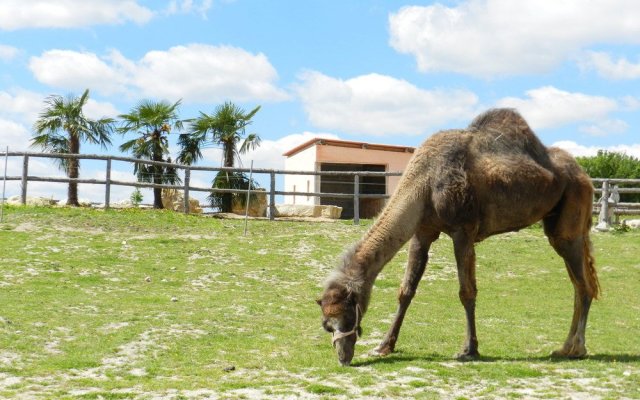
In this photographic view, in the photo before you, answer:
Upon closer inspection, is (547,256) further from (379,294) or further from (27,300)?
(27,300)

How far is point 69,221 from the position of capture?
70.9 feet

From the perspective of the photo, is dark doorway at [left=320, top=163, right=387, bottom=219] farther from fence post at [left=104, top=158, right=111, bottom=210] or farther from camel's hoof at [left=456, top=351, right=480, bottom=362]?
camel's hoof at [left=456, top=351, right=480, bottom=362]

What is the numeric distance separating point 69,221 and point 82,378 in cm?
1476

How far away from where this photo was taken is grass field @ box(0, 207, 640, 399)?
7.29 metres

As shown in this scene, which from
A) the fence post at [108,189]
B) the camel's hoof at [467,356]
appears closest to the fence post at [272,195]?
the fence post at [108,189]

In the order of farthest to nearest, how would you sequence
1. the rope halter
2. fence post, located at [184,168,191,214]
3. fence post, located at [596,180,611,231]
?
fence post, located at [184,168,191,214] → fence post, located at [596,180,611,231] → the rope halter

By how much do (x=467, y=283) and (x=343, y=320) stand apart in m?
1.56

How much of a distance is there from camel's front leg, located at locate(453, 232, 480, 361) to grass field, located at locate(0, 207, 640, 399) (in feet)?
0.54

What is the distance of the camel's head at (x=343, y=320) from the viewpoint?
8.15m

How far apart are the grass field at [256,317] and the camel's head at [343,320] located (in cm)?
21

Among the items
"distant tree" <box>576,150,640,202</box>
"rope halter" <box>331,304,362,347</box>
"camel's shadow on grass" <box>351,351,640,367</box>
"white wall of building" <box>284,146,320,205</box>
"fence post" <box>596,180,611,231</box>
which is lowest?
"camel's shadow on grass" <box>351,351,640,367</box>

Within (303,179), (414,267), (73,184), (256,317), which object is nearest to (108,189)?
(73,184)

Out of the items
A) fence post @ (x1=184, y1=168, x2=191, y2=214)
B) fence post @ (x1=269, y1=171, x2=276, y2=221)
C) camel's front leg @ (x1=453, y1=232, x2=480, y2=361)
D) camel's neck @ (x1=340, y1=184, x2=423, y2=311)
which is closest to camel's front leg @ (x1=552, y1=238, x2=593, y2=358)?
camel's front leg @ (x1=453, y1=232, x2=480, y2=361)

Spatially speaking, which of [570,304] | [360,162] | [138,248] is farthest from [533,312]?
[360,162]
